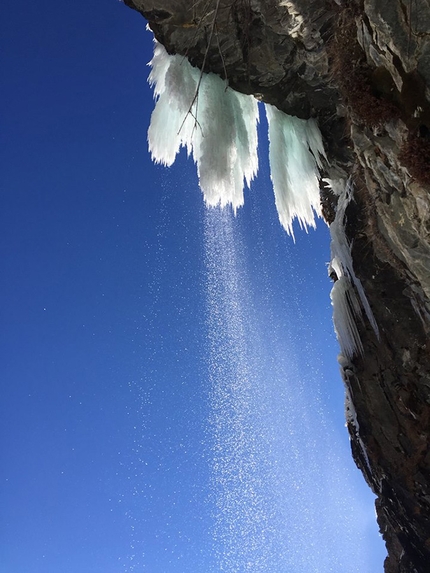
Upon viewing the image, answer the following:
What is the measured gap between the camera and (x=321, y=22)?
19.8ft

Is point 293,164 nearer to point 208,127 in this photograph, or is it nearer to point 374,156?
point 208,127

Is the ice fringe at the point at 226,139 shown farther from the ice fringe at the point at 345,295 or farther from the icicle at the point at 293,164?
the ice fringe at the point at 345,295

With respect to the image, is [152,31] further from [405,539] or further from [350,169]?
[405,539]

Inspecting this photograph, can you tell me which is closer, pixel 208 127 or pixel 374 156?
pixel 374 156

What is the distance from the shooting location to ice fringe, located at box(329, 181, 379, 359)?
23.5 ft

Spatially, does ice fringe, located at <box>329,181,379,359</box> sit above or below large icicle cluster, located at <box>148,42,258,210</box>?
below

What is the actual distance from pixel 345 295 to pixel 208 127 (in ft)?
11.3

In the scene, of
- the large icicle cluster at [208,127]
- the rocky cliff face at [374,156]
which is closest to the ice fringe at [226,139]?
the large icicle cluster at [208,127]

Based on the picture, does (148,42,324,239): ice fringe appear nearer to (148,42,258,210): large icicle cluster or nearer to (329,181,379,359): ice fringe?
(148,42,258,210): large icicle cluster

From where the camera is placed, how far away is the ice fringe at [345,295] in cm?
716

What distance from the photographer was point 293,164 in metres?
7.65

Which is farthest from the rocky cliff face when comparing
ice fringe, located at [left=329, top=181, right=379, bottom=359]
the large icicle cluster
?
the large icicle cluster

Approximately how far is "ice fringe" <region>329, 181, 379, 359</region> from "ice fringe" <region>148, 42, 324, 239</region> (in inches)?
19.9

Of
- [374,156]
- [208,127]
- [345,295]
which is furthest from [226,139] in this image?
[345,295]
